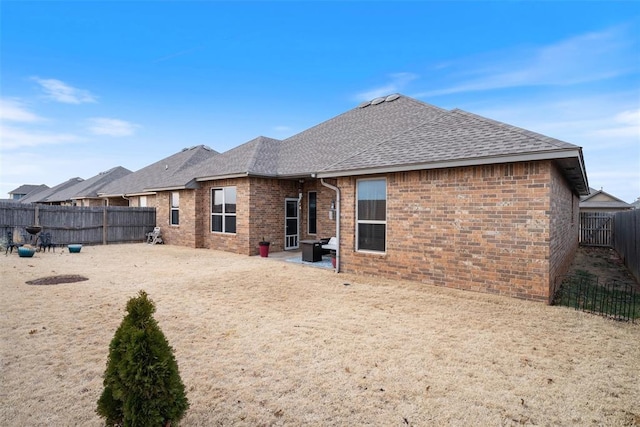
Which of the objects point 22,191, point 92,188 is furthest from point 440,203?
point 22,191

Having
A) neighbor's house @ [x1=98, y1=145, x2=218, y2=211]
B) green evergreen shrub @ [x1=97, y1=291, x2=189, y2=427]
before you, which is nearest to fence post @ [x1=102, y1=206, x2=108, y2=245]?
neighbor's house @ [x1=98, y1=145, x2=218, y2=211]

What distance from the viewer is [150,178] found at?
23203 millimetres

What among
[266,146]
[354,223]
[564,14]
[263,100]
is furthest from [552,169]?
[263,100]

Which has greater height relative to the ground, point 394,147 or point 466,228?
point 394,147

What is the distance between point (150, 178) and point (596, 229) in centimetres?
2955

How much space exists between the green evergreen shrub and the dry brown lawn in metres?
0.52

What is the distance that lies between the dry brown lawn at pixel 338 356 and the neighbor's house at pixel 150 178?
15194 millimetres

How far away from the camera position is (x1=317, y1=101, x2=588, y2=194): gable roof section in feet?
21.1

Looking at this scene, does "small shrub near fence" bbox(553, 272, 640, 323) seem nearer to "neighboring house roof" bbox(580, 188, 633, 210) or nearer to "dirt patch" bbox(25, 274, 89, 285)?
"dirt patch" bbox(25, 274, 89, 285)

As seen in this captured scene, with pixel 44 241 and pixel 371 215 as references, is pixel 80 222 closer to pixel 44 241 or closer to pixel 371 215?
pixel 44 241

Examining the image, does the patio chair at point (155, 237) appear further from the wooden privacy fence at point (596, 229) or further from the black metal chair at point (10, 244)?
the wooden privacy fence at point (596, 229)

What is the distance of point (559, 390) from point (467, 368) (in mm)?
871

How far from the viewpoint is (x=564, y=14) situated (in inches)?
360

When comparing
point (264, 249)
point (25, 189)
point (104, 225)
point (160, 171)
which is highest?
point (25, 189)
